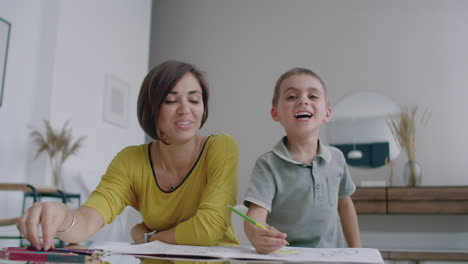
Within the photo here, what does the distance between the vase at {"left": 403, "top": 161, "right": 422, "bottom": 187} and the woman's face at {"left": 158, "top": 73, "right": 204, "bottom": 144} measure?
3.22 meters

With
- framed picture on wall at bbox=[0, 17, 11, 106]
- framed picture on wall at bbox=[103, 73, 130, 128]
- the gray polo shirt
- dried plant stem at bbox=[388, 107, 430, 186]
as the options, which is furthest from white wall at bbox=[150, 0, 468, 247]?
the gray polo shirt

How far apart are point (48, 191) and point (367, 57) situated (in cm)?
328

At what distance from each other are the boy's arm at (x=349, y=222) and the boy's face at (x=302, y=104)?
212 millimetres

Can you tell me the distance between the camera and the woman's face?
105cm

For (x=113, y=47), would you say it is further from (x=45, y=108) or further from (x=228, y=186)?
(x=228, y=186)

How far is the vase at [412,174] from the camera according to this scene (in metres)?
3.82

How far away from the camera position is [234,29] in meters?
5.10

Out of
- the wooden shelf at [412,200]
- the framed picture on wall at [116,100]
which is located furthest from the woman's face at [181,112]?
the framed picture on wall at [116,100]

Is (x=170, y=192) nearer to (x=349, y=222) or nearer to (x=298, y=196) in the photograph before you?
(x=298, y=196)

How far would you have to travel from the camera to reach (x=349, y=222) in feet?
3.73

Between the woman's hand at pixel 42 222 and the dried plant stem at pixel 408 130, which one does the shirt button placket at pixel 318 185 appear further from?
the dried plant stem at pixel 408 130

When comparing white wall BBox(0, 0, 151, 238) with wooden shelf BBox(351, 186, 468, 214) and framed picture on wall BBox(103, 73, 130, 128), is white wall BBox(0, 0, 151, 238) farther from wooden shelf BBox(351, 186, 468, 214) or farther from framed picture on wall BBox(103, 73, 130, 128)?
wooden shelf BBox(351, 186, 468, 214)

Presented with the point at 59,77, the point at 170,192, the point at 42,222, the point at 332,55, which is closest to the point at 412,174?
the point at 332,55

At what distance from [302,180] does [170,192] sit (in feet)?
1.06
